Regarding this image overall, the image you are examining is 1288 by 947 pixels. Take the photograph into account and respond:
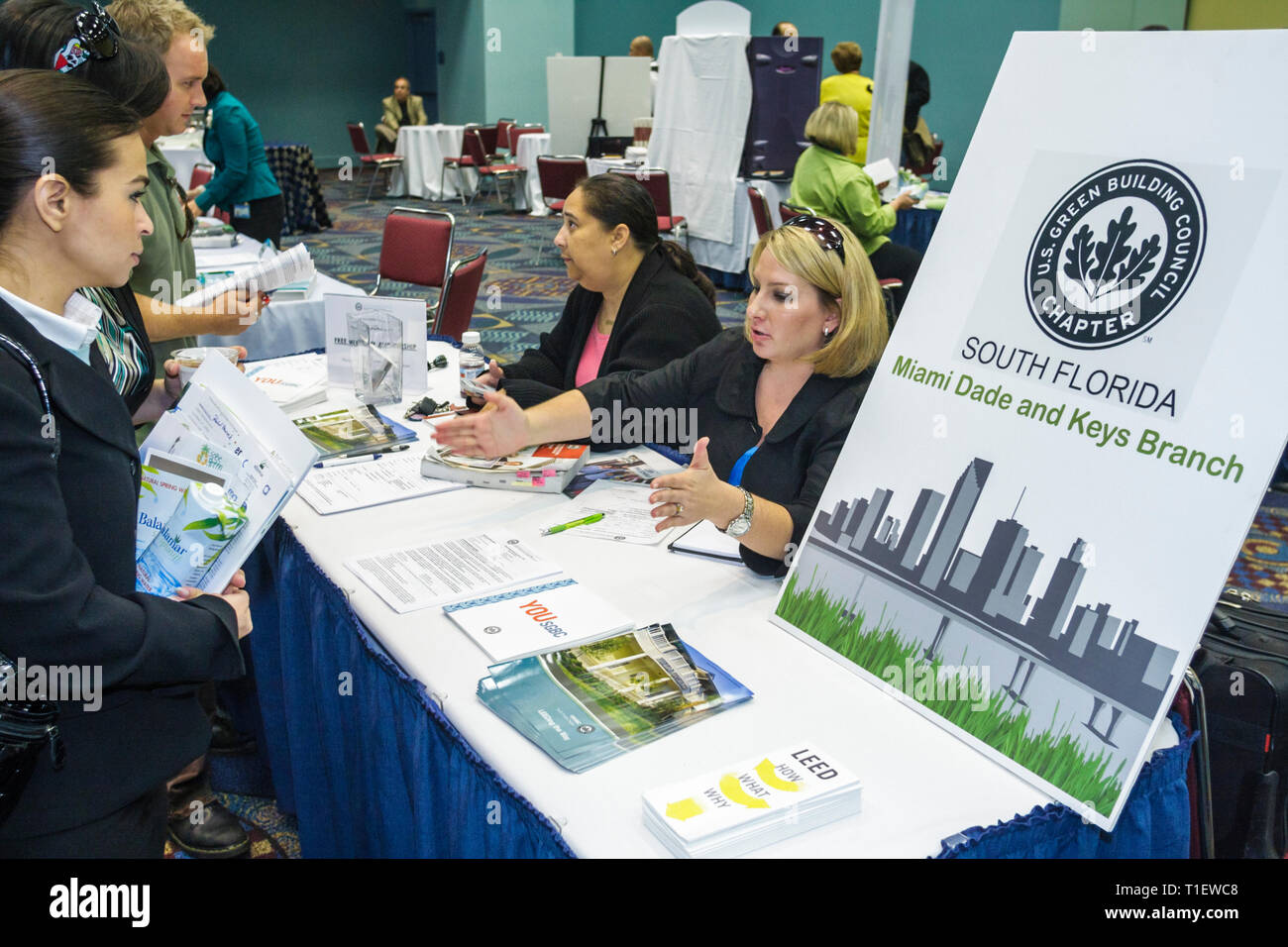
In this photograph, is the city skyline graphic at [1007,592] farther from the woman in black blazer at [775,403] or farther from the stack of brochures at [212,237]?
the stack of brochures at [212,237]

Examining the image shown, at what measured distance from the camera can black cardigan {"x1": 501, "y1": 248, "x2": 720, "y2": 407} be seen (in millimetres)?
2564

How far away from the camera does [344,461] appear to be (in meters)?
2.28

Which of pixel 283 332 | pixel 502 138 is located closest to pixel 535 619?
pixel 283 332

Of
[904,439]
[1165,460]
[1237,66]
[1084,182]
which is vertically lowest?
[904,439]

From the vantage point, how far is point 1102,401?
1.24 m

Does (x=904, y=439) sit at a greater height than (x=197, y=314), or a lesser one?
greater

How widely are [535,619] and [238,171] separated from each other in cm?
472

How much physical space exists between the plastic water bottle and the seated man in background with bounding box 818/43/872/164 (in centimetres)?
389

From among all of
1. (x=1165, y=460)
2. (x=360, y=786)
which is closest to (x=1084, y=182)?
(x=1165, y=460)

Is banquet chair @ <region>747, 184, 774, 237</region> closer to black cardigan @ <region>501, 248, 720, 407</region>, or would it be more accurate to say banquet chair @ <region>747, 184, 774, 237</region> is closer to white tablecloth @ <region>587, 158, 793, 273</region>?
white tablecloth @ <region>587, 158, 793, 273</region>

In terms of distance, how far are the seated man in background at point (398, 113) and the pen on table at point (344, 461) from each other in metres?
11.3

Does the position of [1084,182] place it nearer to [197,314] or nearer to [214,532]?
[214,532]

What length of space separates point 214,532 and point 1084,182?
1.23m
